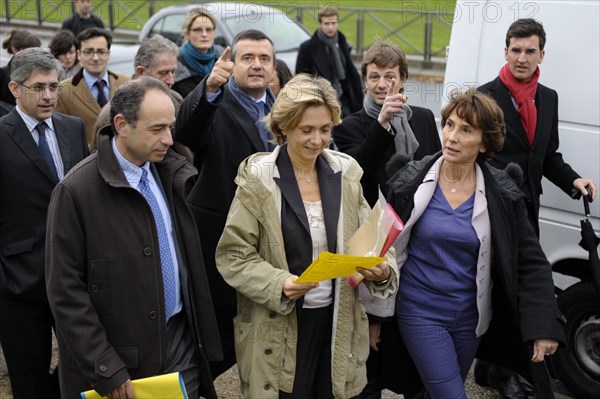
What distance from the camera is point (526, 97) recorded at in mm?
5137

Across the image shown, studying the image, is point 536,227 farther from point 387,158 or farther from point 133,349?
point 133,349

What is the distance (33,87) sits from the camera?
14.7 ft

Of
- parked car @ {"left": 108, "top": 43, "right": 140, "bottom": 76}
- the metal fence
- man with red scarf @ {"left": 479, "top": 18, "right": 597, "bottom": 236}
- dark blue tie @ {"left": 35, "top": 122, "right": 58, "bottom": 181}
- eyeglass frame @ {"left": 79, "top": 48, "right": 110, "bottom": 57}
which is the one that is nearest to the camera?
dark blue tie @ {"left": 35, "top": 122, "right": 58, "bottom": 181}

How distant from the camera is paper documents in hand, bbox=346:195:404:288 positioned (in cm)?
349

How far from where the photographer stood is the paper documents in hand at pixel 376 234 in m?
3.49

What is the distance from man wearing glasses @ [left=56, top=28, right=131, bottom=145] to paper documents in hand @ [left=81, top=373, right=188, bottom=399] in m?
3.06

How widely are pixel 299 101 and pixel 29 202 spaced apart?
1602mm

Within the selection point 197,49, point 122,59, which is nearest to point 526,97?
point 197,49

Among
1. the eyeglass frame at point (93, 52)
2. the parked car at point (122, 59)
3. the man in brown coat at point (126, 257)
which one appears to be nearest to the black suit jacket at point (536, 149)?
the man in brown coat at point (126, 257)

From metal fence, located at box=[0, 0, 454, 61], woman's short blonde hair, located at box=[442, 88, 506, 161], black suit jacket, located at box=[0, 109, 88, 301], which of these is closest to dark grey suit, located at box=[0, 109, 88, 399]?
black suit jacket, located at box=[0, 109, 88, 301]

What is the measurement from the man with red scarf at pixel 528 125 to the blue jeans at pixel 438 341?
4.12 ft

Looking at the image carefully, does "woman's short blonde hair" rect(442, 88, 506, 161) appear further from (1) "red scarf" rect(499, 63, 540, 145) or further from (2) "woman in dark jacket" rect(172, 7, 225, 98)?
(2) "woman in dark jacket" rect(172, 7, 225, 98)

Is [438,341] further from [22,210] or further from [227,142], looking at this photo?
[22,210]

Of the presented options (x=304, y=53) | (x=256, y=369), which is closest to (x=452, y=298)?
(x=256, y=369)
